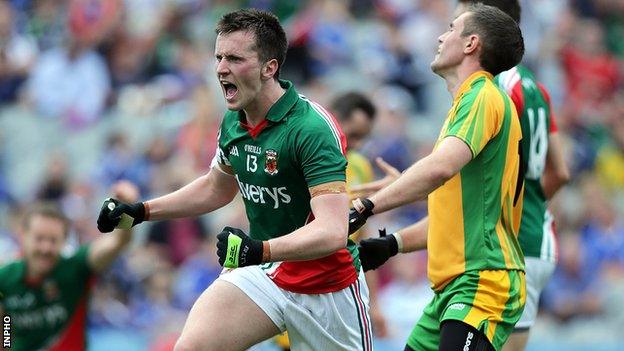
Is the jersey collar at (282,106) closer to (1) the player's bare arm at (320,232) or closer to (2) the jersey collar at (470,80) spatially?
(1) the player's bare arm at (320,232)

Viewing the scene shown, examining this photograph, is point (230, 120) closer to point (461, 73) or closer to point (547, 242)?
point (461, 73)

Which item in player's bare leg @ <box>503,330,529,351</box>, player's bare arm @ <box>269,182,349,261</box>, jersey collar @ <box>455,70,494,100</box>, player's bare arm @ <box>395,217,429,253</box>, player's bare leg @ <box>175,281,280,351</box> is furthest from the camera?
player's bare leg @ <box>503,330,529,351</box>

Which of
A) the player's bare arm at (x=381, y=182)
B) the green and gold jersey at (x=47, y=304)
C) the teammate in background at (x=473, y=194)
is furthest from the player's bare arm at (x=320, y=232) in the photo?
the green and gold jersey at (x=47, y=304)

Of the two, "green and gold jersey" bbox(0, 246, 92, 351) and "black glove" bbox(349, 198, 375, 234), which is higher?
"black glove" bbox(349, 198, 375, 234)

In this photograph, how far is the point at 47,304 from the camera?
27.4 feet

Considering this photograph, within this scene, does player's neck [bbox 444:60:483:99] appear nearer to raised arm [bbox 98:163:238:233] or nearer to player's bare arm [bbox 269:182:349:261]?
player's bare arm [bbox 269:182:349:261]

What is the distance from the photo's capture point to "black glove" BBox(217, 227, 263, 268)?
17.8ft

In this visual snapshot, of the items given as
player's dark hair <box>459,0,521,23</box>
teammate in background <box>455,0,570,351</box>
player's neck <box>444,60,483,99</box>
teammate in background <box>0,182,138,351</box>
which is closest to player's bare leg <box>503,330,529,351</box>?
teammate in background <box>455,0,570,351</box>

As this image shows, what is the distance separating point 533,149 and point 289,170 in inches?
70.3

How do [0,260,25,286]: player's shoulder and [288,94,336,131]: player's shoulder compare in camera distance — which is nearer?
[288,94,336,131]: player's shoulder

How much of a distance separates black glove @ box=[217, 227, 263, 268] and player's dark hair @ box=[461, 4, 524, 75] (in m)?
1.59

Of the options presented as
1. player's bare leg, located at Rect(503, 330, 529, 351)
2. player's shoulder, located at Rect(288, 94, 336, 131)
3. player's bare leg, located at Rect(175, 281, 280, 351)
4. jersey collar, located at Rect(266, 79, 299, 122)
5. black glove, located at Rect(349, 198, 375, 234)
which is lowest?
player's bare leg, located at Rect(503, 330, 529, 351)

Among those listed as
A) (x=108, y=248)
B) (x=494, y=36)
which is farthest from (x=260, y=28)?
(x=108, y=248)

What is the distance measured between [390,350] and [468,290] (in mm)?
5942
